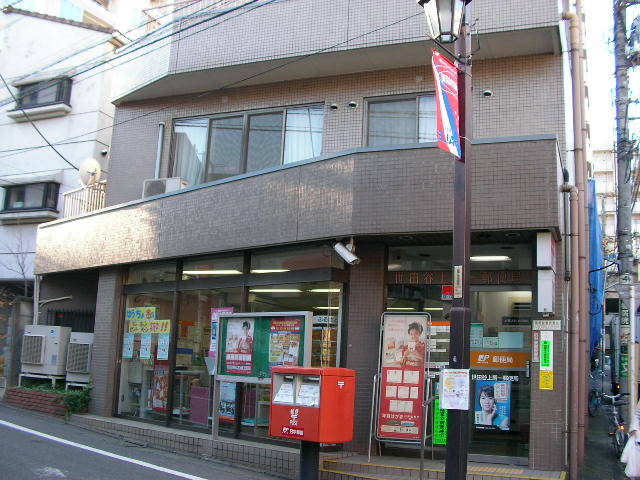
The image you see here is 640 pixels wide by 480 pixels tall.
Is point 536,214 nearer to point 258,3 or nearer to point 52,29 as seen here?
point 258,3

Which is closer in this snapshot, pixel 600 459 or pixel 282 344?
pixel 282 344

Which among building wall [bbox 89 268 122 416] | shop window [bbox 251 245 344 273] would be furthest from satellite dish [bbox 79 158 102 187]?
shop window [bbox 251 245 344 273]

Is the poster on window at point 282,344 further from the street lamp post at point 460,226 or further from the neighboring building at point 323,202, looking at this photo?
the street lamp post at point 460,226

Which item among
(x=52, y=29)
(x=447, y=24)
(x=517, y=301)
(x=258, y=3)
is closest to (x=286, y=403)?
(x=517, y=301)

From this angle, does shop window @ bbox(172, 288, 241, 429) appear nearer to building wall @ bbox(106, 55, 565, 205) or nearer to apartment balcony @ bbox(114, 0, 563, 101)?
building wall @ bbox(106, 55, 565, 205)

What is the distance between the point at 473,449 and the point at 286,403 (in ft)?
10.6

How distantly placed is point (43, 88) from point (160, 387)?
39.5 feet

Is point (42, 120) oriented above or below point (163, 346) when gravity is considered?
above

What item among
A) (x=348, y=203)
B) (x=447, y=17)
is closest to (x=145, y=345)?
(x=348, y=203)

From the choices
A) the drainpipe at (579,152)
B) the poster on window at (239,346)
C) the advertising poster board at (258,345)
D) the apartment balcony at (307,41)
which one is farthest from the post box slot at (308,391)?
the apartment balcony at (307,41)

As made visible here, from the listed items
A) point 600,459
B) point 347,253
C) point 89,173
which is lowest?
point 600,459

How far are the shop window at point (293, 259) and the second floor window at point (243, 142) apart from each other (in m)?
2.01

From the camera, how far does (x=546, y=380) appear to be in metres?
9.36

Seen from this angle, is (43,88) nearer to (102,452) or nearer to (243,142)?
(243,142)
